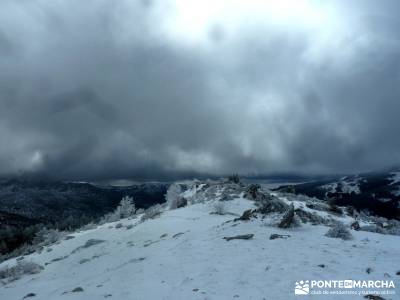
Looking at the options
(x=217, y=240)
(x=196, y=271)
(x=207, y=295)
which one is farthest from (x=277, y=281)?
(x=217, y=240)

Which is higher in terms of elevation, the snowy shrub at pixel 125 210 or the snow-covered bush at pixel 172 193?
the snow-covered bush at pixel 172 193

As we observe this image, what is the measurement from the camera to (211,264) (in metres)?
22.3

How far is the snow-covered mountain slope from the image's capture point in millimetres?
18438

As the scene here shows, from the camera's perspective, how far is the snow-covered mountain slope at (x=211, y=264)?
60.5 feet

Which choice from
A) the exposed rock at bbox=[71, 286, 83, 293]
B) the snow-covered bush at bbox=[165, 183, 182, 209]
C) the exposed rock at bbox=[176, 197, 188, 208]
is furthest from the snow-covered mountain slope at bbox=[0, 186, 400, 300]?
the snow-covered bush at bbox=[165, 183, 182, 209]

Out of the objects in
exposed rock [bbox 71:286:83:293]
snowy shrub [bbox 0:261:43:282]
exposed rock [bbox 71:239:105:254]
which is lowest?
snowy shrub [bbox 0:261:43:282]

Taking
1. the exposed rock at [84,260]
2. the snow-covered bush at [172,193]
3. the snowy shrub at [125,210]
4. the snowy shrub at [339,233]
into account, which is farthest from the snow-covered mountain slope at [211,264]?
the snowy shrub at [125,210]

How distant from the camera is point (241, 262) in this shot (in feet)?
71.4

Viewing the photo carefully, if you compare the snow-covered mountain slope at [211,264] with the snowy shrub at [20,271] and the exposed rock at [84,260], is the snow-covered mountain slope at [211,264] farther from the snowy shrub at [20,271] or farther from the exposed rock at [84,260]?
the snowy shrub at [20,271]

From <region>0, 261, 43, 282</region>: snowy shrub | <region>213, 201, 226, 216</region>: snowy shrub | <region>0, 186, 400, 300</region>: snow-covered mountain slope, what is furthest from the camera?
<region>213, 201, 226, 216</region>: snowy shrub

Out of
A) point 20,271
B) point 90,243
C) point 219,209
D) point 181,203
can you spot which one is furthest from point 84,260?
point 181,203

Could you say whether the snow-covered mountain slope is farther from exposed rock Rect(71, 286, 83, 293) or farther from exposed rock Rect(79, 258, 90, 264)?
exposed rock Rect(79, 258, 90, 264)

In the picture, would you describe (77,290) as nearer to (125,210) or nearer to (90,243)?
(90,243)

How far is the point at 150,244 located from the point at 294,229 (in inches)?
449
